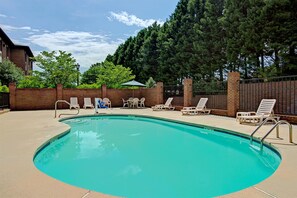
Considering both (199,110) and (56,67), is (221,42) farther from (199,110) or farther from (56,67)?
(56,67)

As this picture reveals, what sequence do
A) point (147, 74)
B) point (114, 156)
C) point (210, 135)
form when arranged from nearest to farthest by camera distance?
point (114, 156) < point (210, 135) < point (147, 74)

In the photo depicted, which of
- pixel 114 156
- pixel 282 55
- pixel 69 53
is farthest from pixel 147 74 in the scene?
pixel 114 156

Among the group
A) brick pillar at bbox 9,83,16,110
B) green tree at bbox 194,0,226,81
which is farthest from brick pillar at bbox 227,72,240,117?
brick pillar at bbox 9,83,16,110

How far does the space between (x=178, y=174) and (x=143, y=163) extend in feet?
3.02

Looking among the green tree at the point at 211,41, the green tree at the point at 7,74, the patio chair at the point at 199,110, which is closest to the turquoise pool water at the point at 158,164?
the patio chair at the point at 199,110

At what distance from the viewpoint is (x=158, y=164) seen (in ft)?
16.2

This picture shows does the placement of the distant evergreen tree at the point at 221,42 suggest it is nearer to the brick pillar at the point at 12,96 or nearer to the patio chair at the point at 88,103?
the patio chair at the point at 88,103

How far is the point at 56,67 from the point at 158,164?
2275cm

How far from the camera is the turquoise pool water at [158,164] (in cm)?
377

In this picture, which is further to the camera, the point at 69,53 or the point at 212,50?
the point at 69,53

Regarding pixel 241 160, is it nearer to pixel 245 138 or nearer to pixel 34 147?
pixel 245 138

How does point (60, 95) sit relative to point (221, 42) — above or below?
below

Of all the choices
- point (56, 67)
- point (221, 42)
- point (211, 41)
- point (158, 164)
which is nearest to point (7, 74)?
point (56, 67)

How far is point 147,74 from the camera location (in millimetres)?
30453
